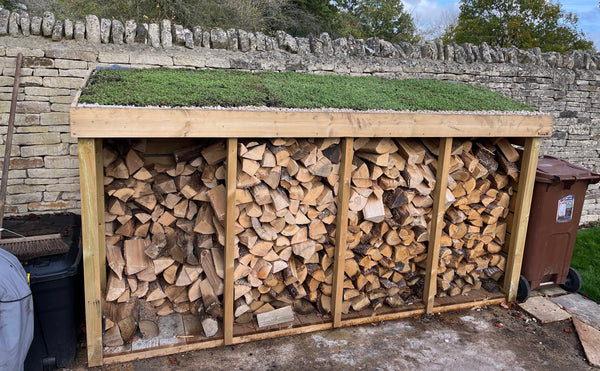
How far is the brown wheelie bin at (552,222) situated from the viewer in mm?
4031

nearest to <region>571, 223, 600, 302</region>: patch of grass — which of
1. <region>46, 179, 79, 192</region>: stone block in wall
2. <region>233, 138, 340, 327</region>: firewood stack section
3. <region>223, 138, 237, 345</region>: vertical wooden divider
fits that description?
<region>233, 138, 340, 327</region>: firewood stack section

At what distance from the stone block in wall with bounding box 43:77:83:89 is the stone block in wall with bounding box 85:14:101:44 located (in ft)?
1.30

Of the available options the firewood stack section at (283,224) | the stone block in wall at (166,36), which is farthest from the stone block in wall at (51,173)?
the firewood stack section at (283,224)

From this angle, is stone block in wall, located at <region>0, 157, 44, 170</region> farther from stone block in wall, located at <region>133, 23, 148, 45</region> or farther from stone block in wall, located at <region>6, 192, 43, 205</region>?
stone block in wall, located at <region>133, 23, 148, 45</region>

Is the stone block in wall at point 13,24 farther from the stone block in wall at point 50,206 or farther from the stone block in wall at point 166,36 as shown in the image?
the stone block in wall at point 50,206

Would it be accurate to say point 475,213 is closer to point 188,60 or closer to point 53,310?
point 188,60

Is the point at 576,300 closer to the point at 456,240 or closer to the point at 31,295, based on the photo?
the point at 456,240

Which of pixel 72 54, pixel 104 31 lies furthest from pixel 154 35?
pixel 72 54

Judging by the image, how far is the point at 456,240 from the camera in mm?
3906

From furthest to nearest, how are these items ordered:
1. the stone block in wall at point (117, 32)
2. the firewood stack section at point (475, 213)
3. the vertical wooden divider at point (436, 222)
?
the stone block in wall at point (117, 32) < the firewood stack section at point (475, 213) < the vertical wooden divider at point (436, 222)

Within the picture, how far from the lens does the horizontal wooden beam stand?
2.65 meters

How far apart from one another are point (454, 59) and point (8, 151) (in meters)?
4.83

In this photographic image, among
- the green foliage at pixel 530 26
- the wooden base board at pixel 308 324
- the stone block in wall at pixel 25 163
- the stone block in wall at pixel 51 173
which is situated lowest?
the wooden base board at pixel 308 324

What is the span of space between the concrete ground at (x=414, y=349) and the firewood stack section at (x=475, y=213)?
41 cm
